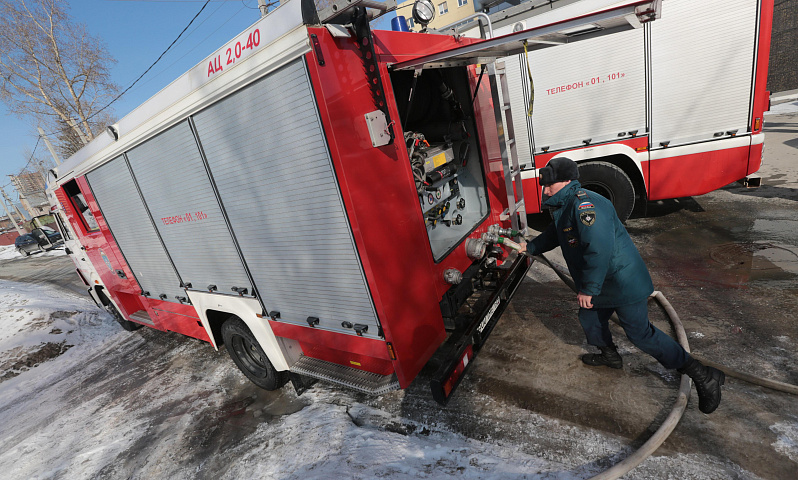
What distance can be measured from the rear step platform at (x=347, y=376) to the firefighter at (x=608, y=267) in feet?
5.11

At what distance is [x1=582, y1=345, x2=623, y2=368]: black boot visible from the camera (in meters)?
3.10

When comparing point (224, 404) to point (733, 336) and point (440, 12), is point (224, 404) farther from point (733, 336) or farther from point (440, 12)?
point (440, 12)

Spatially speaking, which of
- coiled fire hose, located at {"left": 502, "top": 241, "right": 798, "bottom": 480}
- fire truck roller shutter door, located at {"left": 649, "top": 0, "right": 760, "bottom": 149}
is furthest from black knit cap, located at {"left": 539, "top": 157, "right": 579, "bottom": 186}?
fire truck roller shutter door, located at {"left": 649, "top": 0, "right": 760, "bottom": 149}

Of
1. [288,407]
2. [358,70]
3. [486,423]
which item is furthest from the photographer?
[288,407]

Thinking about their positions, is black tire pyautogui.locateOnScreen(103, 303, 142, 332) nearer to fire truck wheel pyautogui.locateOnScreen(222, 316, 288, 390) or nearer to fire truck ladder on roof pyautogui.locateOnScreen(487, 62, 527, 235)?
fire truck wheel pyautogui.locateOnScreen(222, 316, 288, 390)

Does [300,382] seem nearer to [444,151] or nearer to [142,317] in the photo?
[444,151]

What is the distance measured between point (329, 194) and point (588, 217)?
1770 millimetres

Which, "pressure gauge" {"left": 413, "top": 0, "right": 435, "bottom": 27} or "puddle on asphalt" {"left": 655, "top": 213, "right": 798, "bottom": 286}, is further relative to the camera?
"puddle on asphalt" {"left": 655, "top": 213, "right": 798, "bottom": 286}

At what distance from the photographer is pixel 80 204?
5.66 m

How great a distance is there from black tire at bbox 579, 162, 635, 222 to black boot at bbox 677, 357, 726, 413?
3.69 m

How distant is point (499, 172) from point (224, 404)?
4.11 metres

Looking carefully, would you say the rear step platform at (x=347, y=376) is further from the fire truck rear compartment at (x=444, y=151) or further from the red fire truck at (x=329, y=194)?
the fire truck rear compartment at (x=444, y=151)

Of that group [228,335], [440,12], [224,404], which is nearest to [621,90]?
[228,335]

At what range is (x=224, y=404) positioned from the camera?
161 inches
